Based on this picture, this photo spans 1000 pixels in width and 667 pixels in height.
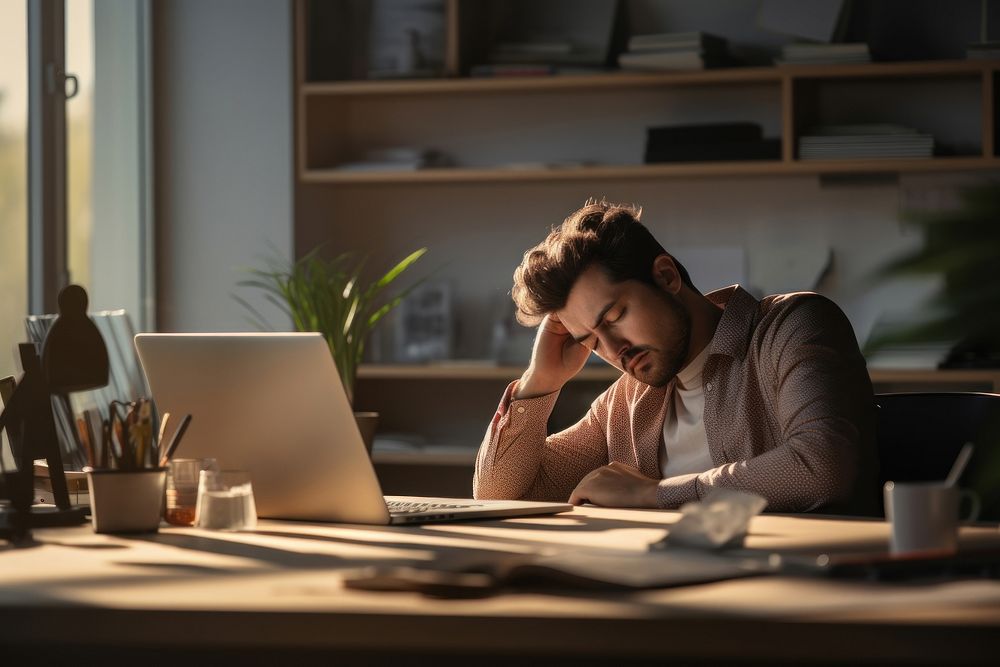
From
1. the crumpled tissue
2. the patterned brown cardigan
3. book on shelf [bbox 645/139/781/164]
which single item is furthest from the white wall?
the crumpled tissue

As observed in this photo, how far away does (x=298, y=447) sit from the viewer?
1741mm

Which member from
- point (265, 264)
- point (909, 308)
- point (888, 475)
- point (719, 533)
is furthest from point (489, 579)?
point (265, 264)

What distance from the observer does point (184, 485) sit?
1.75m

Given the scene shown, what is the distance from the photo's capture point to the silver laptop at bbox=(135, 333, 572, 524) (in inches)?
66.5

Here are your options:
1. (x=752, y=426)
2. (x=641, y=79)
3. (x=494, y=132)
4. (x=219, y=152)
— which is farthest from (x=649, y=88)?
(x=752, y=426)

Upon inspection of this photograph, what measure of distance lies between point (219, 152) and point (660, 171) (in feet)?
4.59

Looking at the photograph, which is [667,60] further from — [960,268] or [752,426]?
[960,268]

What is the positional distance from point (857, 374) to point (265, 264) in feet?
7.81

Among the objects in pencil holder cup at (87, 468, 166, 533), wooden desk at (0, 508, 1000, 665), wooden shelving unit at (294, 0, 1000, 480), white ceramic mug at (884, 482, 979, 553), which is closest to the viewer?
wooden desk at (0, 508, 1000, 665)

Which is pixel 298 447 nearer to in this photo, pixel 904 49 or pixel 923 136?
pixel 923 136

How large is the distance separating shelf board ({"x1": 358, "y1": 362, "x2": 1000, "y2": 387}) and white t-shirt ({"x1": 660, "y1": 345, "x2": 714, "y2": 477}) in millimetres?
1340

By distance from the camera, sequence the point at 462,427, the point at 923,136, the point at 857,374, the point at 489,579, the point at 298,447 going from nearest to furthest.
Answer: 1. the point at 489,579
2. the point at 298,447
3. the point at 857,374
4. the point at 923,136
5. the point at 462,427

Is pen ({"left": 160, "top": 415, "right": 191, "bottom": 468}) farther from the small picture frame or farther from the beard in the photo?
the small picture frame

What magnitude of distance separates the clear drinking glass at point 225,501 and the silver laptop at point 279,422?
7cm
